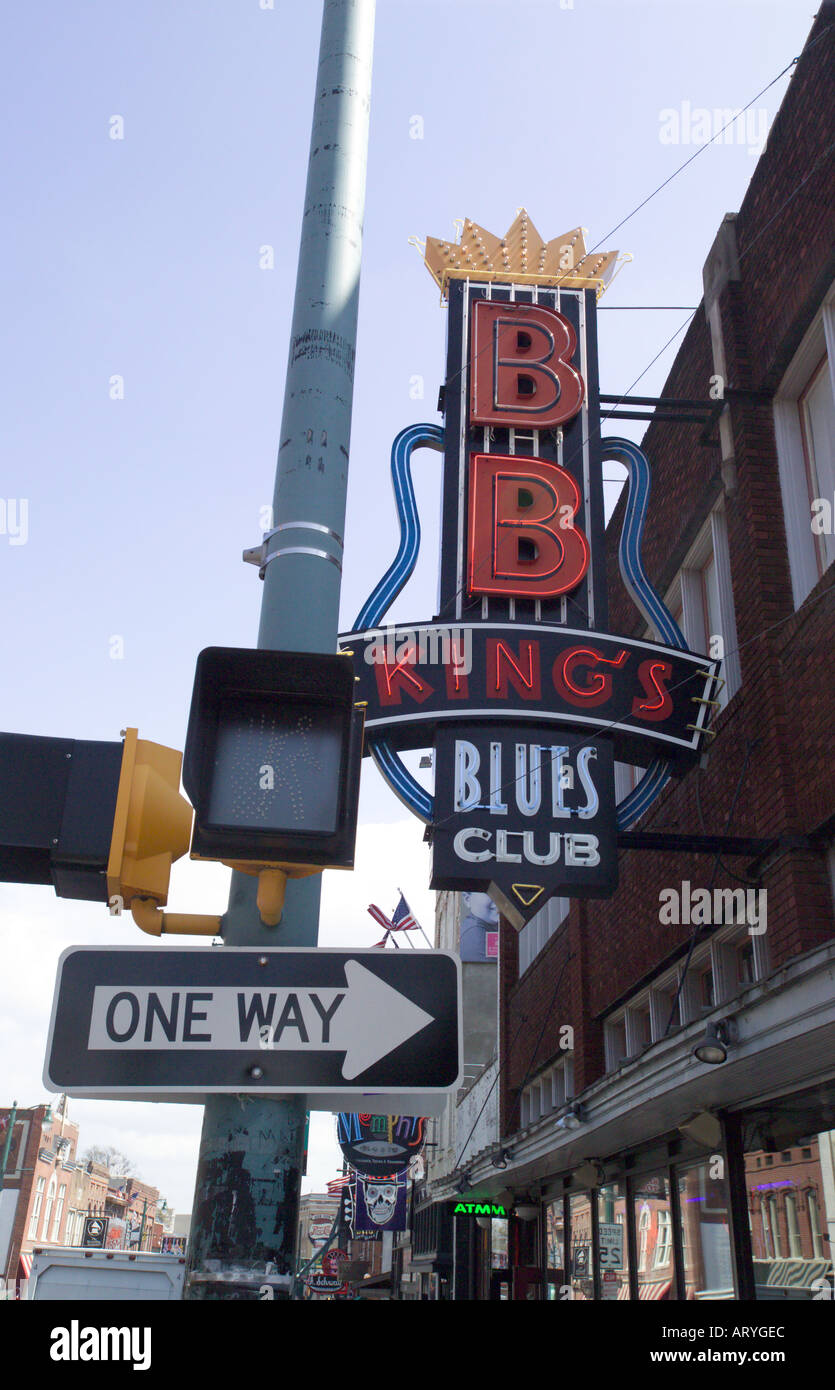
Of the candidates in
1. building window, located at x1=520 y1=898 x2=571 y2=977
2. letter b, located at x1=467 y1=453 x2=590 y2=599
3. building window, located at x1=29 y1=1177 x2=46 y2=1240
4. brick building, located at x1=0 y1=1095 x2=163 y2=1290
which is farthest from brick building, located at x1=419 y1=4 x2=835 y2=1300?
building window, located at x1=29 y1=1177 x2=46 y2=1240

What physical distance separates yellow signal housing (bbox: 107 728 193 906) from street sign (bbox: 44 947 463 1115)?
0.18 metres

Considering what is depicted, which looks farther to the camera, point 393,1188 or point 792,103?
point 393,1188

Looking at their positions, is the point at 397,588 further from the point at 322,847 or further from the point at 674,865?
the point at 322,847

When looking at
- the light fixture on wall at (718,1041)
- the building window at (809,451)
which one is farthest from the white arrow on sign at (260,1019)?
the building window at (809,451)

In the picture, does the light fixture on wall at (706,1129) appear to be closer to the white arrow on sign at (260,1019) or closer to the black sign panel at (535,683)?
the black sign panel at (535,683)

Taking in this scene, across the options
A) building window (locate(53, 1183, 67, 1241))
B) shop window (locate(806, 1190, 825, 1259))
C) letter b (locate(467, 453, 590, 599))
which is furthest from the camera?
building window (locate(53, 1183, 67, 1241))

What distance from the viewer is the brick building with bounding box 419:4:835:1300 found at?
25.5 ft

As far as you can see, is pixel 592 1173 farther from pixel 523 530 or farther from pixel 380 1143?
pixel 380 1143

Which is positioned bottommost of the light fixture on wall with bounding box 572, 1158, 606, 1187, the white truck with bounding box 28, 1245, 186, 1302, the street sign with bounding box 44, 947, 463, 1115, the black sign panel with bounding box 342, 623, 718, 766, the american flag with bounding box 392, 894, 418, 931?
the white truck with bounding box 28, 1245, 186, 1302

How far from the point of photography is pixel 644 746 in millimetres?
9992

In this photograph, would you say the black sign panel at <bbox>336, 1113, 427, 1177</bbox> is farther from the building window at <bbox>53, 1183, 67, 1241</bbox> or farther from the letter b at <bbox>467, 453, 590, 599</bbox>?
the building window at <bbox>53, 1183, 67, 1241</bbox>

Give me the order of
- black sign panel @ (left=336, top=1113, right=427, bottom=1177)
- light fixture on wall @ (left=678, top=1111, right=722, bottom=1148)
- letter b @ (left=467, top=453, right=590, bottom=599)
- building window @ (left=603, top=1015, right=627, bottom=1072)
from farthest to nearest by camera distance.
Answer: black sign panel @ (left=336, top=1113, right=427, bottom=1177) → building window @ (left=603, top=1015, right=627, bottom=1072) → letter b @ (left=467, top=453, right=590, bottom=599) → light fixture on wall @ (left=678, top=1111, right=722, bottom=1148)

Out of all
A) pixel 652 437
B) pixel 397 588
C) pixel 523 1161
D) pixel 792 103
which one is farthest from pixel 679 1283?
pixel 792 103

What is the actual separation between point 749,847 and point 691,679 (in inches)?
72.2
